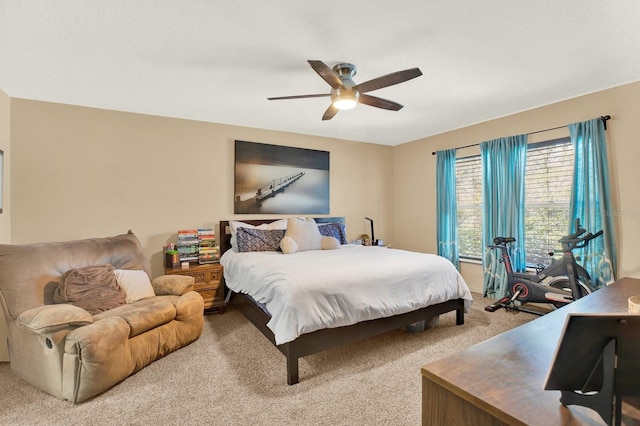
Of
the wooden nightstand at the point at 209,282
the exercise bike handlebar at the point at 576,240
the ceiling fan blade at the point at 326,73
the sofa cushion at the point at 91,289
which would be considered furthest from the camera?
the wooden nightstand at the point at 209,282

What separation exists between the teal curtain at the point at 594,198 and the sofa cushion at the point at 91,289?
15.2 ft

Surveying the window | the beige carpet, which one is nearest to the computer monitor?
the beige carpet

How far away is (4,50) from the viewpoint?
2.21 meters

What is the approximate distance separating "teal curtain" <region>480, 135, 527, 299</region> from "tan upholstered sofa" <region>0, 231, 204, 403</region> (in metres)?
3.68

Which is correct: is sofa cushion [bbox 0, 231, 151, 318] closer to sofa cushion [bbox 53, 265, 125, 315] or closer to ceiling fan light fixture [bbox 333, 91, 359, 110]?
sofa cushion [bbox 53, 265, 125, 315]

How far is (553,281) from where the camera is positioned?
10.9 feet

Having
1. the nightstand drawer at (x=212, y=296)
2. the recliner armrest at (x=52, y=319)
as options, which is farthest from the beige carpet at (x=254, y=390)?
the nightstand drawer at (x=212, y=296)

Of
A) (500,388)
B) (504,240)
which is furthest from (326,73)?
(504,240)

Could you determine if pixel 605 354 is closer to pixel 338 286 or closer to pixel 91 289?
pixel 338 286

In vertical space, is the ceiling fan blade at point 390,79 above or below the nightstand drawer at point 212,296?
above

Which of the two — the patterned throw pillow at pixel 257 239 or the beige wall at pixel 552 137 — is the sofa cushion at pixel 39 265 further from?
the beige wall at pixel 552 137

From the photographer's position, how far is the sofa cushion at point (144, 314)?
86.7 inches

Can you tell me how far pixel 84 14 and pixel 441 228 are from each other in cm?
465

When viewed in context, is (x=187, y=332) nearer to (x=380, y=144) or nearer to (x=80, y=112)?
(x=80, y=112)
